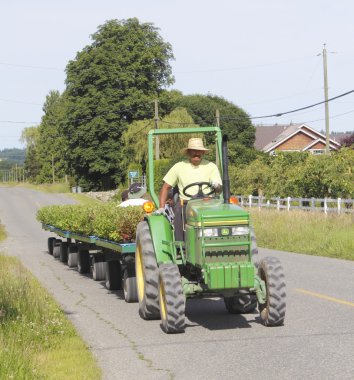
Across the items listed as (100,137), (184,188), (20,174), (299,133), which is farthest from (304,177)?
(20,174)

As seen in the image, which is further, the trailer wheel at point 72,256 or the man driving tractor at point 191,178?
the trailer wheel at point 72,256

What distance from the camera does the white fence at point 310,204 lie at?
108 feet

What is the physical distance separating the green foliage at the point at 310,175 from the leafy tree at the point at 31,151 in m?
98.5

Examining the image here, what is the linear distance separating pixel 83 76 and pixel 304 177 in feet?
137

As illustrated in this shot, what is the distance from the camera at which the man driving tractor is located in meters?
10.6

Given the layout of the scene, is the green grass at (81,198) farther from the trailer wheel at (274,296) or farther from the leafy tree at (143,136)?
the trailer wheel at (274,296)

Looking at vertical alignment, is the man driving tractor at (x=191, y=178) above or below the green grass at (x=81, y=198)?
above

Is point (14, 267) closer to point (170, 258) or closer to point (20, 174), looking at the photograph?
point (170, 258)

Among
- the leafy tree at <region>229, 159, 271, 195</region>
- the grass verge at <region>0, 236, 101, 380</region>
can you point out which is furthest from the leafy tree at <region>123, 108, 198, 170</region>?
the grass verge at <region>0, 236, 101, 380</region>

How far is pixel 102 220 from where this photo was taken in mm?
14375

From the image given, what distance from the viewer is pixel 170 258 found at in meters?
10.8

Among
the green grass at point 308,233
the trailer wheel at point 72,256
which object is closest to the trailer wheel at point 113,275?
the trailer wheel at point 72,256

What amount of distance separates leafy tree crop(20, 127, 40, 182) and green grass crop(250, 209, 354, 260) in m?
112

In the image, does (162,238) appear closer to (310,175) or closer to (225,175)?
(225,175)
